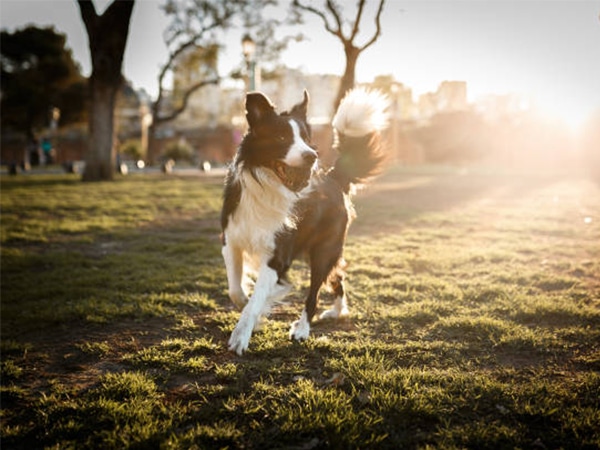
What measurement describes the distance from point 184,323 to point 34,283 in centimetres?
268

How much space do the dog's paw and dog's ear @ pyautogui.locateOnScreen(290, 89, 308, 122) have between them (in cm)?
193

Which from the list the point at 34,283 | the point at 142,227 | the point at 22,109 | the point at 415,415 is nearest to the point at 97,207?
the point at 142,227


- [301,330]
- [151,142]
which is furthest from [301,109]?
[151,142]

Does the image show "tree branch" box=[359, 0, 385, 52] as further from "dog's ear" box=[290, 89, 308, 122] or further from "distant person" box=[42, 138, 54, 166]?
"distant person" box=[42, 138, 54, 166]

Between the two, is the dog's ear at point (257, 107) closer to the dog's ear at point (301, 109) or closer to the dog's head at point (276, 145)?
the dog's head at point (276, 145)

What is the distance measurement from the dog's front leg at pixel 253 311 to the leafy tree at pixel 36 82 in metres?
42.7

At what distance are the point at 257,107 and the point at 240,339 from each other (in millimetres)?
1932

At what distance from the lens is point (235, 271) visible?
4164 mm

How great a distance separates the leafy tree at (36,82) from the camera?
38.7 m

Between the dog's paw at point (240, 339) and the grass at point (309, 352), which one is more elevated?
the dog's paw at point (240, 339)

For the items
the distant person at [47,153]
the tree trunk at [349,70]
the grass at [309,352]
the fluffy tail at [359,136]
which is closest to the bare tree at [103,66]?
the tree trunk at [349,70]

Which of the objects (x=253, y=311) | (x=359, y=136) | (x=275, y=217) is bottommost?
(x=253, y=311)

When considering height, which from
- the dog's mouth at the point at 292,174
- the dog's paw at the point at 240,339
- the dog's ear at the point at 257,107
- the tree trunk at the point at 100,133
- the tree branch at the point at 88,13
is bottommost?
the dog's paw at the point at 240,339

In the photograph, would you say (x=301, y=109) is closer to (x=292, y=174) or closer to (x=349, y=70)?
(x=292, y=174)
